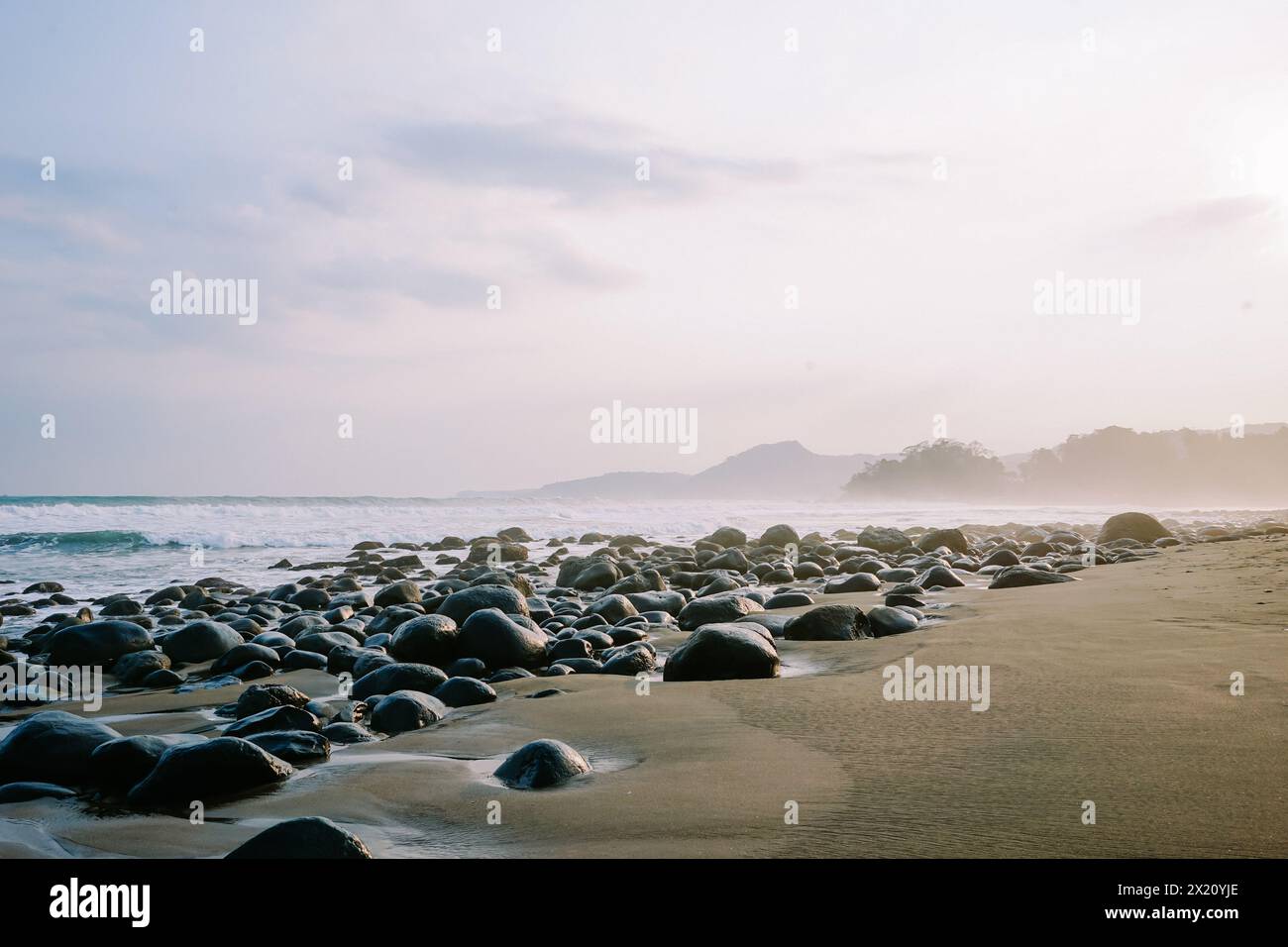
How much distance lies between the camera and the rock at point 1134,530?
683 inches

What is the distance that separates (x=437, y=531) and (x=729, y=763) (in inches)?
997

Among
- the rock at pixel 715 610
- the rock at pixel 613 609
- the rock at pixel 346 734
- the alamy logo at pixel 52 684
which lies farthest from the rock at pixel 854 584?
the alamy logo at pixel 52 684

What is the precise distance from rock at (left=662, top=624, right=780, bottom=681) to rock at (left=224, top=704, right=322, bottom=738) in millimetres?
2046

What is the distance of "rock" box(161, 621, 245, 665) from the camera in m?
6.85

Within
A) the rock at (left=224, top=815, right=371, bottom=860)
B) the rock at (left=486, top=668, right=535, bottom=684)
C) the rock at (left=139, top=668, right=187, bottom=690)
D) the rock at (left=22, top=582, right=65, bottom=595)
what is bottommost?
the rock at (left=22, top=582, right=65, bottom=595)

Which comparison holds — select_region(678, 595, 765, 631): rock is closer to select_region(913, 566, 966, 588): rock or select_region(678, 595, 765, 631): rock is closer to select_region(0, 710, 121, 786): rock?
select_region(913, 566, 966, 588): rock

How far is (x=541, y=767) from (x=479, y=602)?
419cm

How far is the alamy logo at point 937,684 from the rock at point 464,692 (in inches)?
88.4

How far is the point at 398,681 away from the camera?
205 inches
